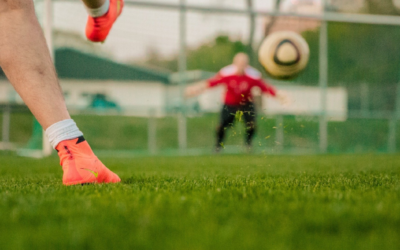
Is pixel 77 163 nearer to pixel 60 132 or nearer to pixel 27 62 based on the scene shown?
pixel 60 132

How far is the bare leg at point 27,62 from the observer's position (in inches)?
67.6

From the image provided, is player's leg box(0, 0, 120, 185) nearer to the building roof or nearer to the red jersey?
the red jersey

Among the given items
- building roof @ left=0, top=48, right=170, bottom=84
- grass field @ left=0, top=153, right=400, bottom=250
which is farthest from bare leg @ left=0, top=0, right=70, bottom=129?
building roof @ left=0, top=48, right=170, bottom=84

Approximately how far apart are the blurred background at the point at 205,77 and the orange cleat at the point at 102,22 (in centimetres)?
448

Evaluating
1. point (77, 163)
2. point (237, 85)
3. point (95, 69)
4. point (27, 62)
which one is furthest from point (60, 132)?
point (95, 69)

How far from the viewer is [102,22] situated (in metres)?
2.30

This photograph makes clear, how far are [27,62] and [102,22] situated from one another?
669 millimetres

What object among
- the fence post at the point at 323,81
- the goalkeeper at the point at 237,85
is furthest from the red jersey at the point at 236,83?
the fence post at the point at 323,81

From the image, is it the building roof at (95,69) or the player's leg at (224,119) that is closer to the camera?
the player's leg at (224,119)

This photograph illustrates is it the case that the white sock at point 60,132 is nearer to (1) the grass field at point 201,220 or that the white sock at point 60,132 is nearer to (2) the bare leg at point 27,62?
(2) the bare leg at point 27,62

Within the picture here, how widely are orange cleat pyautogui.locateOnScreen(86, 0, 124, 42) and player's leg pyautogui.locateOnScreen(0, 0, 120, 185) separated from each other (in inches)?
20.7

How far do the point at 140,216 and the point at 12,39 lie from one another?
1.05 metres

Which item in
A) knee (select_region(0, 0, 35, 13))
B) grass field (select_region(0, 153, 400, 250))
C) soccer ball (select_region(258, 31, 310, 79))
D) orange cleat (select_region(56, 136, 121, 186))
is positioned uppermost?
soccer ball (select_region(258, 31, 310, 79))

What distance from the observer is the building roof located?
708cm
